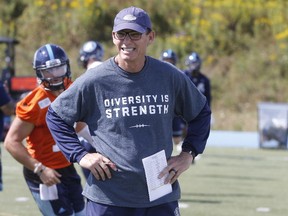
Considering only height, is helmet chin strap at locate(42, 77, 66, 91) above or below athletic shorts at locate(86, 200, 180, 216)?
above

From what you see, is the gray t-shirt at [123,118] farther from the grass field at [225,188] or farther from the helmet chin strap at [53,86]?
the grass field at [225,188]

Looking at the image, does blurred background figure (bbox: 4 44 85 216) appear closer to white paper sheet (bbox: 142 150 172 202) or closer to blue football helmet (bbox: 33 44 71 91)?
blue football helmet (bbox: 33 44 71 91)

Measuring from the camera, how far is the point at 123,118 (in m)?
5.63

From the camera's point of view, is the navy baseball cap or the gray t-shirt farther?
the gray t-shirt

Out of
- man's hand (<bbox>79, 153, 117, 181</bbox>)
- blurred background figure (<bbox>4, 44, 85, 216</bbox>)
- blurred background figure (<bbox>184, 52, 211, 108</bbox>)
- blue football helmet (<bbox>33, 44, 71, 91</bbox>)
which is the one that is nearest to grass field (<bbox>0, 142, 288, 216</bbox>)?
blurred background figure (<bbox>184, 52, 211, 108</bbox>)

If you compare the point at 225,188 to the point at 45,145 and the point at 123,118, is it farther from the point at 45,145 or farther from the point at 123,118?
the point at 123,118

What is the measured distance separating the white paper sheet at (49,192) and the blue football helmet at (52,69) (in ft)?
2.67

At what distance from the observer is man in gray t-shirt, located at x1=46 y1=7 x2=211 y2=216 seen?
18.4 feet

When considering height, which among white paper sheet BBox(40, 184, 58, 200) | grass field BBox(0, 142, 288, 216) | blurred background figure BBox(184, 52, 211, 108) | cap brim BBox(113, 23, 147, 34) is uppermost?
cap brim BBox(113, 23, 147, 34)

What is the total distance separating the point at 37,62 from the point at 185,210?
446cm

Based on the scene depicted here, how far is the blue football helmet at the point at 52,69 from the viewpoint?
7336 mm

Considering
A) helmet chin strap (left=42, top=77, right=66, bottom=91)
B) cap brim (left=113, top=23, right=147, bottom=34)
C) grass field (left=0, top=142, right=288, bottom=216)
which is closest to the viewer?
cap brim (left=113, top=23, right=147, bottom=34)

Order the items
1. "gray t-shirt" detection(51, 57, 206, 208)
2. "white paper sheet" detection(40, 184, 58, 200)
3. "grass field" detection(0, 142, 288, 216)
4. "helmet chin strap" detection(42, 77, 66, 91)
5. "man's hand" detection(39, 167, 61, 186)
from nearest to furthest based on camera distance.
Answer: "gray t-shirt" detection(51, 57, 206, 208), "man's hand" detection(39, 167, 61, 186), "helmet chin strap" detection(42, 77, 66, 91), "white paper sheet" detection(40, 184, 58, 200), "grass field" detection(0, 142, 288, 216)

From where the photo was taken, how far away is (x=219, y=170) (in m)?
17.0
